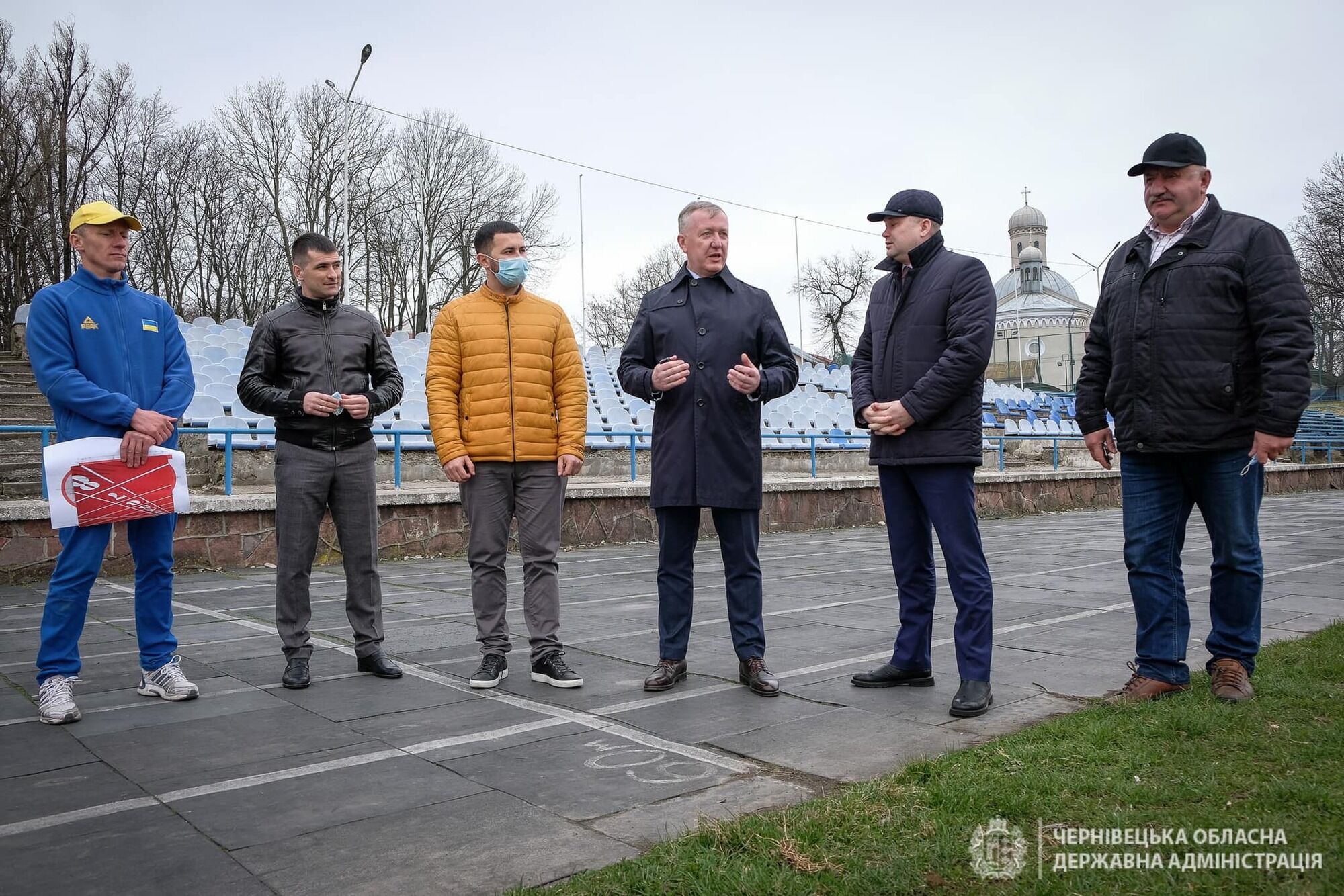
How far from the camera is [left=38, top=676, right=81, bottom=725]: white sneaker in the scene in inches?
149

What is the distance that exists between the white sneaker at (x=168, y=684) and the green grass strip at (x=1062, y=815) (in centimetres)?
259

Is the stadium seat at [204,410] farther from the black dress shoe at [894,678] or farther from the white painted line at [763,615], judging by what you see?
the black dress shoe at [894,678]

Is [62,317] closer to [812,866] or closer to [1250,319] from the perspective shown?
[812,866]

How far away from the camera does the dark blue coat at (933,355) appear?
12.8 feet

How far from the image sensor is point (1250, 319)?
12.4 ft

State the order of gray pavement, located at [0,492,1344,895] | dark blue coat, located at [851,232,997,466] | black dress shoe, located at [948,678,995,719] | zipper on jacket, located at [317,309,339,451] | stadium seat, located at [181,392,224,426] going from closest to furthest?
gray pavement, located at [0,492,1344,895] < black dress shoe, located at [948,678,995,719] < dark blue coat, located at [851,232,997,466] < zipper on jacket, located at [317,309,339,451] < stadium seat, located at [181,392,224,426]

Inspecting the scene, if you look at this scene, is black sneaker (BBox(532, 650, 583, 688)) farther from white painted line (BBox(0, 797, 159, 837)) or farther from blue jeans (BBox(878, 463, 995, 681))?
white painted line (BBox(0, 797, 159, 837))

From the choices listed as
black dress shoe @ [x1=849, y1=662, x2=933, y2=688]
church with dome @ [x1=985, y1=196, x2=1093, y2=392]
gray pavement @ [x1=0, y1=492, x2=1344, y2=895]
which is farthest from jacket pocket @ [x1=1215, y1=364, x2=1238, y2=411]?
church with dome @ [x1=985, y1=196, x2=1093, y2=392]

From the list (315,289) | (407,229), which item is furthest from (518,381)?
(407,229)

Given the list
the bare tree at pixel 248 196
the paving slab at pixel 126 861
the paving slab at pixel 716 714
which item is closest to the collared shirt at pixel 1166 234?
the paving slab at pixel 716 714

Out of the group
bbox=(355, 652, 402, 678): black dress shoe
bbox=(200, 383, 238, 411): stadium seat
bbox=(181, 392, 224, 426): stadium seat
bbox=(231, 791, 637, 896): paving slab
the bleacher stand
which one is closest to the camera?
bbox=(231, 791, 637, 896): paving slab

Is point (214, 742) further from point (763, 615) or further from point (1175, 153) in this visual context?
point (1175, 153)

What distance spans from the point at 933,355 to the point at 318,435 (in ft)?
8.97

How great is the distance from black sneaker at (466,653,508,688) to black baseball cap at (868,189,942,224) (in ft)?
8.00
